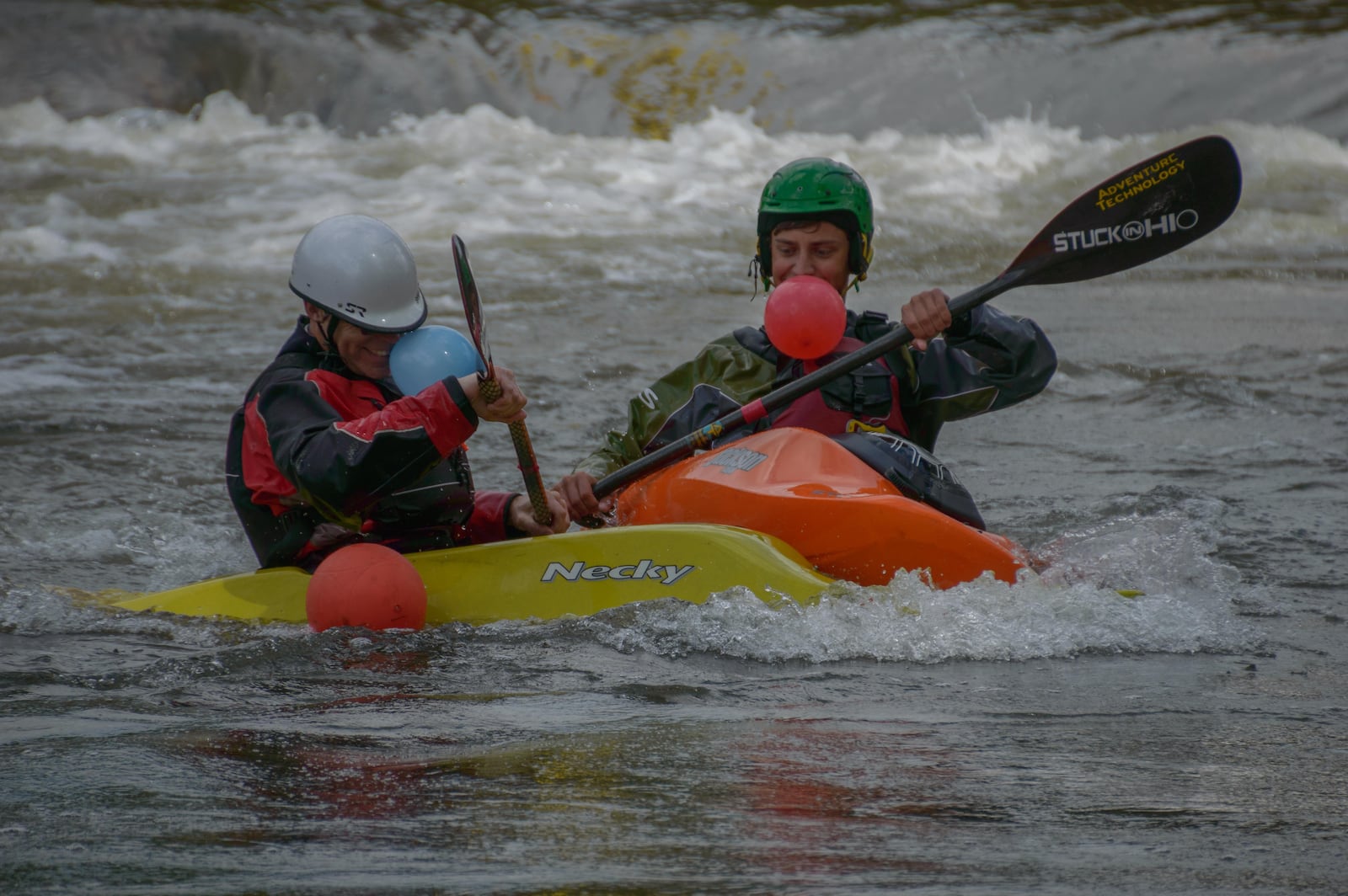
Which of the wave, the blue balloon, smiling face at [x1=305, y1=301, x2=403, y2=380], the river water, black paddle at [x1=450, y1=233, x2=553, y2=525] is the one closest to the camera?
the river water

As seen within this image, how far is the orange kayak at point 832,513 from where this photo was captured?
13.0 feet

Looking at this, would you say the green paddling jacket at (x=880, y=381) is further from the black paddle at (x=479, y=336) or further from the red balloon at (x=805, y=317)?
the black paddle at (x=479, y=336)

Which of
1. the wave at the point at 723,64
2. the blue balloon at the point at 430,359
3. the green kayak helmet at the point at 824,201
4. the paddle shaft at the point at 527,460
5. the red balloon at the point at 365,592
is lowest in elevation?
the red balloon at the point at 365,592

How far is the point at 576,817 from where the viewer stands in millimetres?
2334

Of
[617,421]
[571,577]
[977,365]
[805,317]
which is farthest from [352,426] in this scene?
[617,421]

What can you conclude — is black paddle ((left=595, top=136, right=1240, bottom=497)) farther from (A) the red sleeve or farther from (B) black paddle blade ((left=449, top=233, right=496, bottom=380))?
(B) black paddle blade ((left=449, top=233, right=496, bottom=380))

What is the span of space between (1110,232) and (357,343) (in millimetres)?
2248

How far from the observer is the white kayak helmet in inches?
159

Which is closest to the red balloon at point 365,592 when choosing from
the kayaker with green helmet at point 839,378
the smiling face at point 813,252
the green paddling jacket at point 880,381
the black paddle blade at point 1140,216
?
the kayaker with green helmet at point 839,378

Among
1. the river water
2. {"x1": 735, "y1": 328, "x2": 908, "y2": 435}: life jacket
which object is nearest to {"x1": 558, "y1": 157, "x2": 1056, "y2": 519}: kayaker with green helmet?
{"x1": 735, "y1": 328, "x2": 908, "y2": 435}: life jacket

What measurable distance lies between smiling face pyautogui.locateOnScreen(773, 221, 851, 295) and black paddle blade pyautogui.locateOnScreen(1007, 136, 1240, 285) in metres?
0.50

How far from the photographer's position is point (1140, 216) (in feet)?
15.4

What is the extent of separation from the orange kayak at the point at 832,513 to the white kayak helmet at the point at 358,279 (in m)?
0.90

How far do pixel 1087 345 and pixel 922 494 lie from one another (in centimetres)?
521
